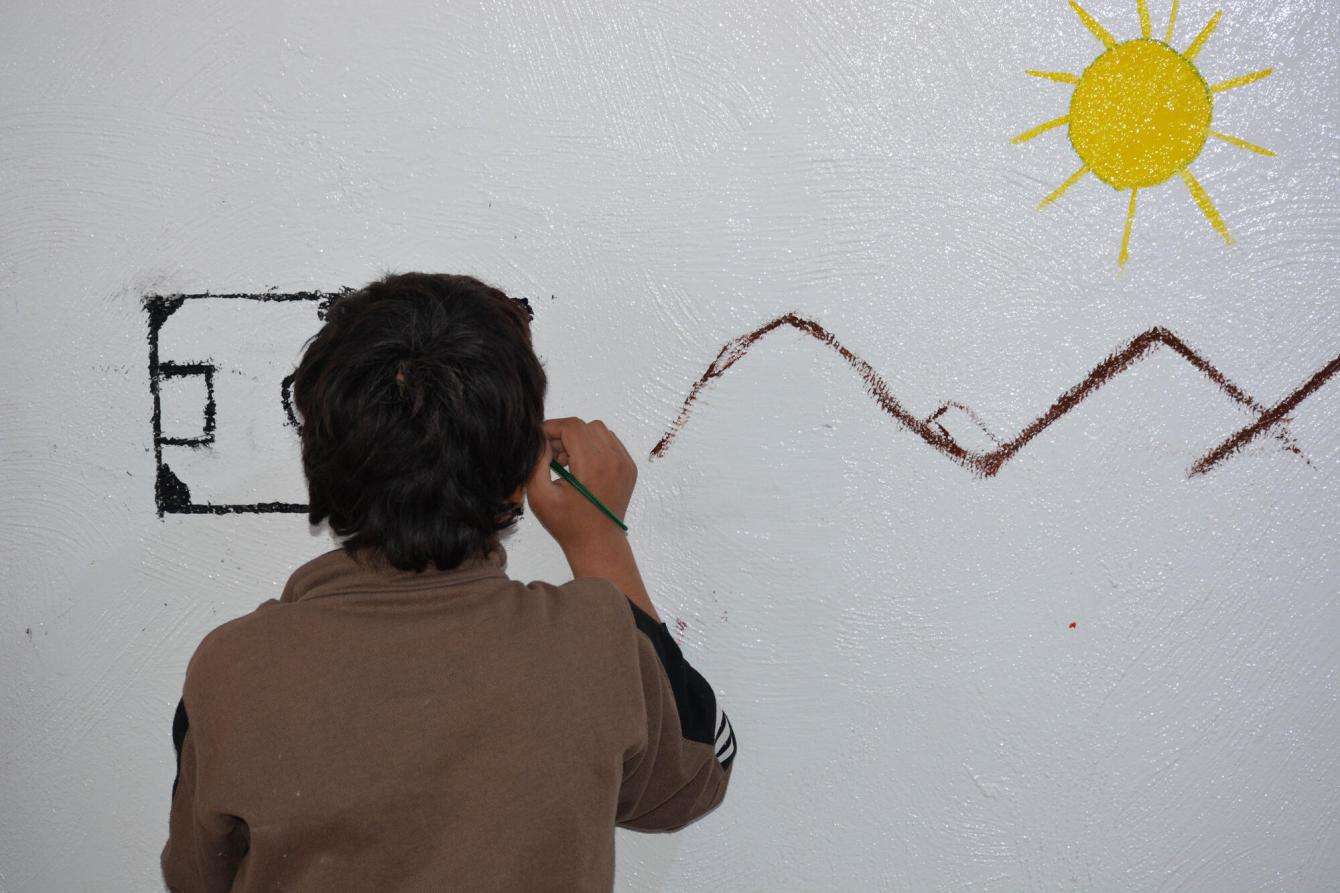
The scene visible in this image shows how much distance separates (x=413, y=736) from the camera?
564 millimetres

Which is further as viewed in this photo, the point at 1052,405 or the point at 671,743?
the point at 1052,405

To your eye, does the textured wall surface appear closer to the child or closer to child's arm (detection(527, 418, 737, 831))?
child's arm (detection(527, 418, 737, 831))

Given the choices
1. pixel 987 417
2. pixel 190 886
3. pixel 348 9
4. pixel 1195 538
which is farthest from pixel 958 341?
pixel 190 886

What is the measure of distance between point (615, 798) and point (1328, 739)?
2.02 ft

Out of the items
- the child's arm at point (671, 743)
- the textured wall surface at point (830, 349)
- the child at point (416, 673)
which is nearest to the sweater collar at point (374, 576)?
the child at point (416, 673)

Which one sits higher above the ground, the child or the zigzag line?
the zigzag line

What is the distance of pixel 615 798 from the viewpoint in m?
0.60

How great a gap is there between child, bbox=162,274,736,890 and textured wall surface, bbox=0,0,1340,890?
0.76 feet

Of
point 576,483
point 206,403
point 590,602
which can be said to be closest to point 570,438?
point 576,483

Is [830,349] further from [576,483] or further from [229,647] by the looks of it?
[229,647]

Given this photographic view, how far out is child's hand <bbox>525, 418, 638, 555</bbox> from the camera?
0.77 meters

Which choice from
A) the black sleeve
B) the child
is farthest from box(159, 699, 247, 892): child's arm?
the black sleeve

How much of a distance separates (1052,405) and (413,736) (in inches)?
21.8

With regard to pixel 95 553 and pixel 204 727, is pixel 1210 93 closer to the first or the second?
pixel 204 727
